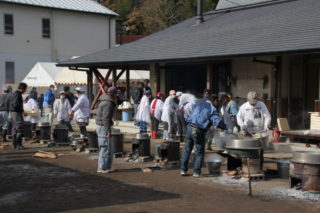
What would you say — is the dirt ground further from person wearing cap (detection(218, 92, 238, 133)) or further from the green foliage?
the green foliage

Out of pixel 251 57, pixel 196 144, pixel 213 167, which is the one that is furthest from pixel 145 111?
pixel 196 144

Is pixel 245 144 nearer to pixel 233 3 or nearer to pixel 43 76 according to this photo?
pixel 233 3

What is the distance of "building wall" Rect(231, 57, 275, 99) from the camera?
14.7 meters

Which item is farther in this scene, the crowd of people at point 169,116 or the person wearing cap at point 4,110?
the person wearing cap at point 4,110

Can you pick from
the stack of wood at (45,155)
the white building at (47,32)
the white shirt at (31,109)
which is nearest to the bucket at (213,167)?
→ the stack of wood at (45,155)

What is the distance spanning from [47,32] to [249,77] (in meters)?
25.1

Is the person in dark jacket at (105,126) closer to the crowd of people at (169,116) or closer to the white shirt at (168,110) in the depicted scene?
the crowd of people at (169,116)

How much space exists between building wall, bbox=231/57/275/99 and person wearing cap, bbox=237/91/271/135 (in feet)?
16.7

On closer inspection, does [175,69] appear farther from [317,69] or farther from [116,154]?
[116,154]

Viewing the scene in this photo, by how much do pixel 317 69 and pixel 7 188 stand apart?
10471 millimetres

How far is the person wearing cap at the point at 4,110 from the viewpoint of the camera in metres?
14.3

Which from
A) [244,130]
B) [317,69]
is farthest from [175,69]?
[244,130]

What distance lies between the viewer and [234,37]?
15531 mm

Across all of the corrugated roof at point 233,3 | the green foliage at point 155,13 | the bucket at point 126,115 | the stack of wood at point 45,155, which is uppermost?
the green foliage at point 155,13
